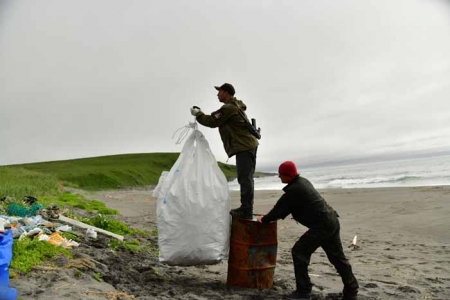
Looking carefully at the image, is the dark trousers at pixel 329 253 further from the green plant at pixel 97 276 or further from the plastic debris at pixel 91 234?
the plastic debris at pixel 91 234

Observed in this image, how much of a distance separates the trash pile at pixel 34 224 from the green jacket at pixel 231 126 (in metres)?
2.51

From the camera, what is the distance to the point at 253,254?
4496 mm

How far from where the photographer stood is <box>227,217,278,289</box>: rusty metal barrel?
14.7 ft

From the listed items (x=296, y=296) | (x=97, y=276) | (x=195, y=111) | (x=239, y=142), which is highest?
(x=195, y=111)

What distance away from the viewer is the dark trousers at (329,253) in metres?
4.26

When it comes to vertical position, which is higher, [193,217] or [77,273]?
[193,217]

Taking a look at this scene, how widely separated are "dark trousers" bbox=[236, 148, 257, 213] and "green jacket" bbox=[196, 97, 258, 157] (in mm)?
91

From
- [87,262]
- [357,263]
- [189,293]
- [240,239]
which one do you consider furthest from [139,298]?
[357,263]

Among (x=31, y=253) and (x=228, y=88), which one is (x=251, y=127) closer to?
(x=228, y=88)

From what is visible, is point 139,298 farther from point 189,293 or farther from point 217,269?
point 217,269

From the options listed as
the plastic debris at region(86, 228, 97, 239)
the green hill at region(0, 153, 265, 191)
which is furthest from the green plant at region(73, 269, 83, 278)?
the green hill at region(0, 153, 265, 191)

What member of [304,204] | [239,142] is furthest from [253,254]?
[239,142]

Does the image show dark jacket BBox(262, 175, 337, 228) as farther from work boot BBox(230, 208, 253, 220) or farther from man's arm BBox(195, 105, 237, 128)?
man's arm BBox(195, 105, 237, 128)

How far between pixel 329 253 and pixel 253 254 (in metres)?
0.93
